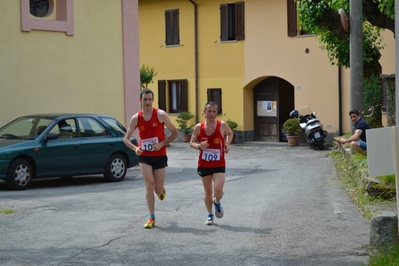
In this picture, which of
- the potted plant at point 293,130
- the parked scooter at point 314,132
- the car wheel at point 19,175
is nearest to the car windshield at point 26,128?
the car wheel at point 19,175

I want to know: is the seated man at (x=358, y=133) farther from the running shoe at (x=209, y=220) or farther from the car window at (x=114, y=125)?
the running shoe at (x=209, y=220)

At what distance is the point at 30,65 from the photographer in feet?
64.5

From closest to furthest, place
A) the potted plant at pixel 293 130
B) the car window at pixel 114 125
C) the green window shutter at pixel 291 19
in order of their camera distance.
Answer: the car window at pixel 114 125
the potted plant at pixel 293 130
the green window shutter at pixel 291 19

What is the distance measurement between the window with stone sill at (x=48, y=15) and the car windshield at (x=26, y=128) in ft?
10.8

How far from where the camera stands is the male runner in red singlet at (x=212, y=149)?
10.6 metres

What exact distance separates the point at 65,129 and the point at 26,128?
77cm

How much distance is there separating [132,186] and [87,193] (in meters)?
1.54

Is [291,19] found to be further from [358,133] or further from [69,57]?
[358,133]

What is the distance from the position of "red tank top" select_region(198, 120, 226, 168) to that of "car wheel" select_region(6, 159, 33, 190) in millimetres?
5725

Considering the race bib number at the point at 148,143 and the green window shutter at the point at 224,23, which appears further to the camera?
the green window shutter at the point at 224,23

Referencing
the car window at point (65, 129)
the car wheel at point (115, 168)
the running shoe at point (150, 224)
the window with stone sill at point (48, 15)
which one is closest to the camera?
the running shoe at point (150, 224)

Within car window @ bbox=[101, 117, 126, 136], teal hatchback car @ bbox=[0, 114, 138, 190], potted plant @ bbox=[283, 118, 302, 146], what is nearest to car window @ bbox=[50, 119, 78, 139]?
teal hatchback car @ bbox=[0, 114, 138, 190]

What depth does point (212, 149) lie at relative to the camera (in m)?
10.6

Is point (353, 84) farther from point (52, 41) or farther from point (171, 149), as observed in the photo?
point (171, 149)
